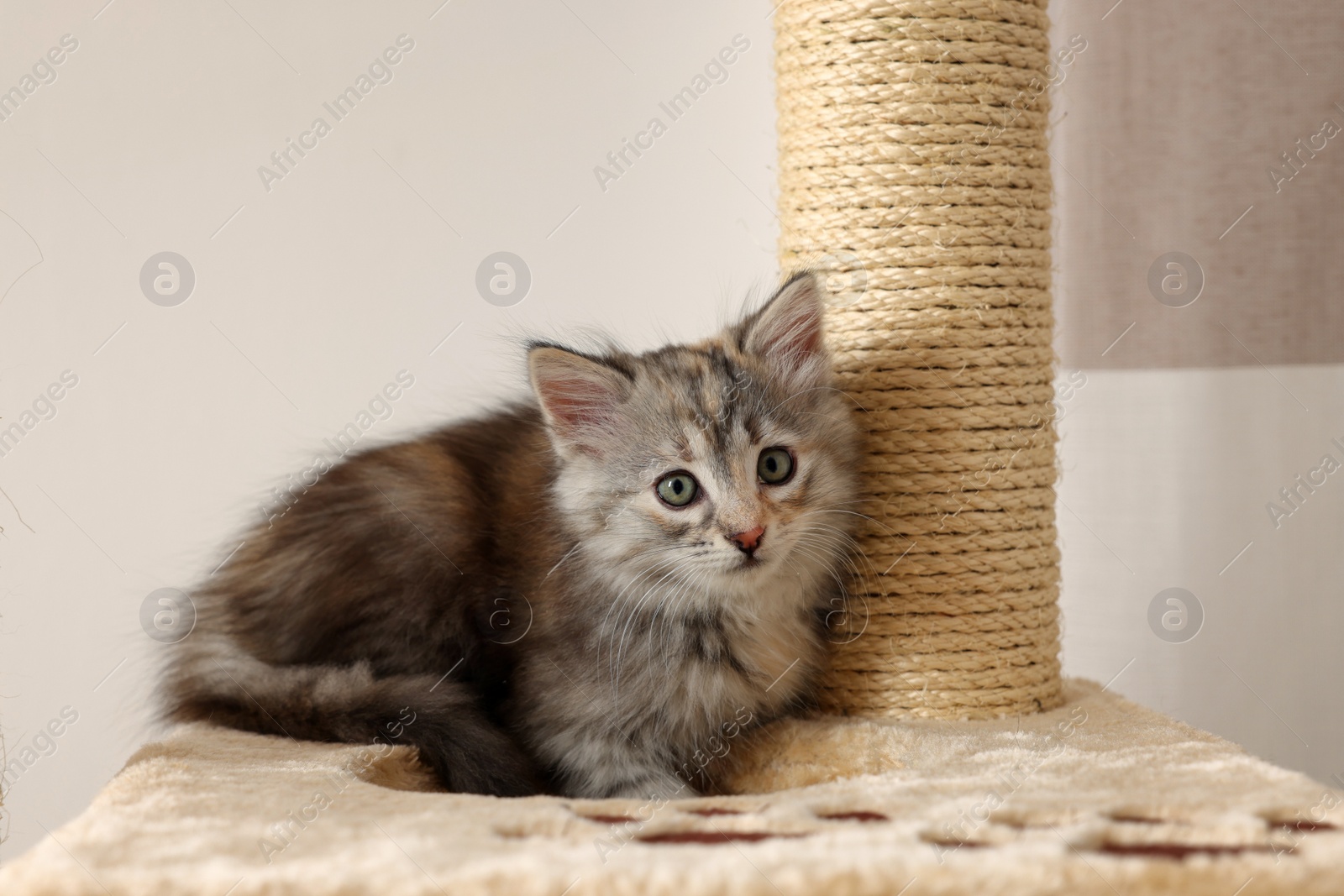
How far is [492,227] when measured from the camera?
2723 mm

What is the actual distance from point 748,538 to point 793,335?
44cm

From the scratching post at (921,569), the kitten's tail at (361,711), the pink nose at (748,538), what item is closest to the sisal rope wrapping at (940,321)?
the scratching post at (921,569)

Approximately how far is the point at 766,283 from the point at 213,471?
158 centimetres

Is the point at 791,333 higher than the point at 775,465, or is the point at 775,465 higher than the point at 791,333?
the point at 791,333

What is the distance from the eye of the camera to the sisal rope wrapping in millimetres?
1789

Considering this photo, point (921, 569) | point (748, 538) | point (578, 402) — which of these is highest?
point (578, 402)

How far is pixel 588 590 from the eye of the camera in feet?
5.94

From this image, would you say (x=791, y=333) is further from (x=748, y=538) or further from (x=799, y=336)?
(x=748, y=538)

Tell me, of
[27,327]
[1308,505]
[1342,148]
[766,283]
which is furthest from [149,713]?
[1342,148]

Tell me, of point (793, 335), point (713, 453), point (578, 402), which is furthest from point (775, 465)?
point (578, 402)

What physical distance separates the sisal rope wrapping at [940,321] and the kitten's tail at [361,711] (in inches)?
26.5

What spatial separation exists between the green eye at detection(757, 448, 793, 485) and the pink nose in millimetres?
152

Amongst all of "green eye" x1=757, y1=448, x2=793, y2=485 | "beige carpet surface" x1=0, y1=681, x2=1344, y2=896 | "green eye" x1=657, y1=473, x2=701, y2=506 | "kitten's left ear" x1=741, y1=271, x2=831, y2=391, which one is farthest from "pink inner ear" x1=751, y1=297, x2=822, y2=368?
"beige carpet surface" x1=0, y1=681, x2=1344, y2=896

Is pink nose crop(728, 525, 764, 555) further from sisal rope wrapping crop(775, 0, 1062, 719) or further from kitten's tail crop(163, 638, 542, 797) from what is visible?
kitten's tail crop(163, 638, 542, 797)
